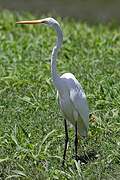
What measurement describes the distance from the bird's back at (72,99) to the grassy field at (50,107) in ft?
0.84

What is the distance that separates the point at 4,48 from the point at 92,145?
3061mm

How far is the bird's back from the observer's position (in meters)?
3.87

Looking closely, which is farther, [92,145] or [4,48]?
[4,48]

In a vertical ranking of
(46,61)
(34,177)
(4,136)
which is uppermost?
(46,61)

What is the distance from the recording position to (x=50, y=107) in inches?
187

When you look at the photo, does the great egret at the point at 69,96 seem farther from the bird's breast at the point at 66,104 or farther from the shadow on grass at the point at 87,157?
the shadow on grass at the point at 87,157

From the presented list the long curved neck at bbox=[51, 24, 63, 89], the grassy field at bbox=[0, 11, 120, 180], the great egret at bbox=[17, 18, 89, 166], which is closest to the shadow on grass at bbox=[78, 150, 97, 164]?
the grassy field at bbox=[0, 11, 120, 180]

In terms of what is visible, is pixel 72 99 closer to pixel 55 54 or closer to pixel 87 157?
pixel 55 54

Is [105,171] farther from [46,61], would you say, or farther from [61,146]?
[46,61]

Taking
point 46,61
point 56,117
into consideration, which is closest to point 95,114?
point 56,117

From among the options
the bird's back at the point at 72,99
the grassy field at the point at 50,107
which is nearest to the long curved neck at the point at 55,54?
the bird's back at the point at 72,99

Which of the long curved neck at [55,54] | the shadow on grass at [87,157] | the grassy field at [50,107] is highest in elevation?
the long curved neck at [55,54]

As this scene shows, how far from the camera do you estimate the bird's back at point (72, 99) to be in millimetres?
3869

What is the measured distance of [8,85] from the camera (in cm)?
537
